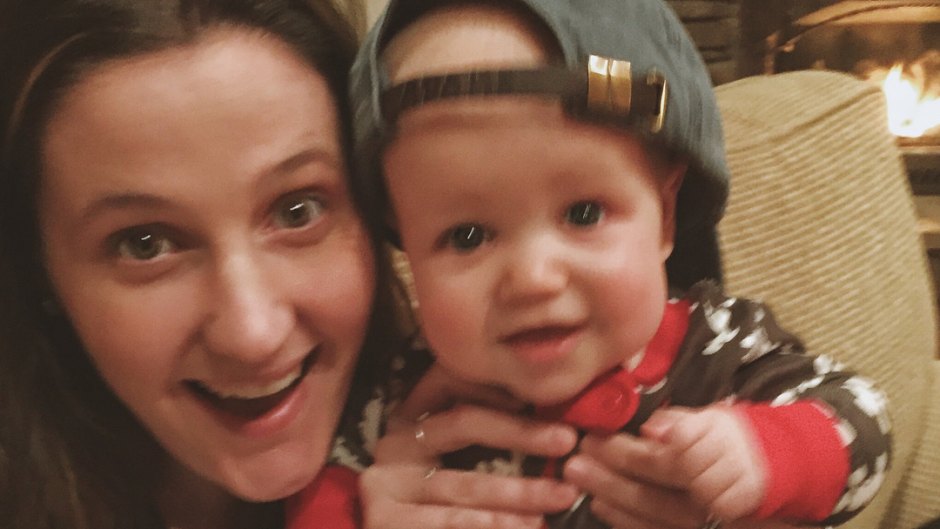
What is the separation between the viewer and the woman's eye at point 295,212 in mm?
740

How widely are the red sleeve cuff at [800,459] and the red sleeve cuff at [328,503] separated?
1.25ft

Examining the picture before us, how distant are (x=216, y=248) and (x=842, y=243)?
84 centimetres

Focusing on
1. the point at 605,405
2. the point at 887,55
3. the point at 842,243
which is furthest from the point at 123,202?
the point at 887,55

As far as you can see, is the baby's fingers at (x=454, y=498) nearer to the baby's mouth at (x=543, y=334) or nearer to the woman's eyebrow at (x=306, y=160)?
the baby's mouth at (x=543, y=334)

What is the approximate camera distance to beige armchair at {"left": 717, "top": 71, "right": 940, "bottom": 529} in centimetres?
111

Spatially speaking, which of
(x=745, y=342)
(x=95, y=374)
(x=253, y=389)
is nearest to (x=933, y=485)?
(x=745, y=342)

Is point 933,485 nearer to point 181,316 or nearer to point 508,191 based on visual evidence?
point 508,191

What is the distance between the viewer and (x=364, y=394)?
896 mm

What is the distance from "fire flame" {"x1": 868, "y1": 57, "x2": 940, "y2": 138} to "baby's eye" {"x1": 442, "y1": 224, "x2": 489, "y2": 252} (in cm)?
255

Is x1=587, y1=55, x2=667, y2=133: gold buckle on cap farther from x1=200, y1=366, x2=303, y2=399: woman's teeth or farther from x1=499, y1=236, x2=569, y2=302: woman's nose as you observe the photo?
x1=200, y1=366, x2=303, y2=399: woman's teeth

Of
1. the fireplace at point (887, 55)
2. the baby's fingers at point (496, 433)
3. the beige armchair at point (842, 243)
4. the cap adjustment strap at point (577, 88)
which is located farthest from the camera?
the fireplace at point (887, 55)

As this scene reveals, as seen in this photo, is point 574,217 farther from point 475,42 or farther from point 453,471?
point 453,471

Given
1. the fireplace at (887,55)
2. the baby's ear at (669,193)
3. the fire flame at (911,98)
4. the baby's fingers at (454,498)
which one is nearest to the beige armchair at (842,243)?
the baby's ear at (669,193)

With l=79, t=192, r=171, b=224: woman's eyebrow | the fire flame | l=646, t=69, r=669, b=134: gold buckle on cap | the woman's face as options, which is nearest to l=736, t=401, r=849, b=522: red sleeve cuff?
l=646, t=69, r=669, b=134: gold buckle on cap
